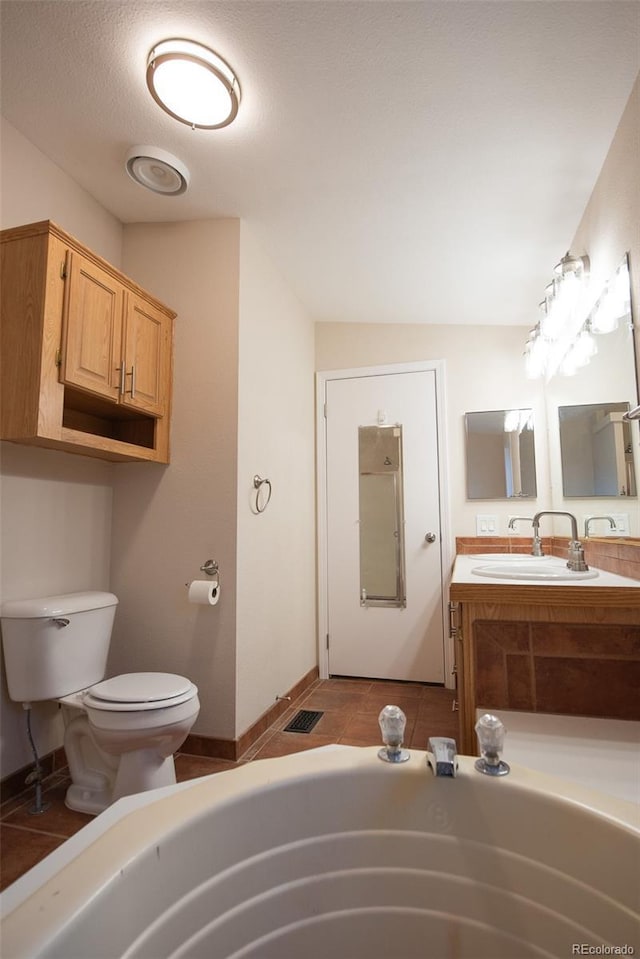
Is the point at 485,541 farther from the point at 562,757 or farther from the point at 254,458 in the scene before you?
the point at 562,757

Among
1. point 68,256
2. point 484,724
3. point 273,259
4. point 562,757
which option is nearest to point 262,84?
point 68,256

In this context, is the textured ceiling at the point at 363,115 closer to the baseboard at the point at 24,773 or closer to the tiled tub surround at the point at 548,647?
the tiled tub surround at the point at 548,647

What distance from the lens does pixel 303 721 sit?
2.51 metres

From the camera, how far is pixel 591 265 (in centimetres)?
201

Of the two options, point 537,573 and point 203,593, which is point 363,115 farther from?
point 203,593

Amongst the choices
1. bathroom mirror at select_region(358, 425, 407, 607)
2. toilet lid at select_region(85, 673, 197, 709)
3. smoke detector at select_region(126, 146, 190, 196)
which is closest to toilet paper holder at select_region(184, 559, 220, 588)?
toilet lid at select_region(85, 673, 197, 709)

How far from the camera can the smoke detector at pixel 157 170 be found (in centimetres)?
184

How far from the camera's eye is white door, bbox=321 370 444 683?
3.09 m

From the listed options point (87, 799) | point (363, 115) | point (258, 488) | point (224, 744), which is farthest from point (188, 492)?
point (363, 115)

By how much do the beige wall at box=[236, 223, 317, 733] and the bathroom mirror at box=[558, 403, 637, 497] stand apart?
148 centimetres

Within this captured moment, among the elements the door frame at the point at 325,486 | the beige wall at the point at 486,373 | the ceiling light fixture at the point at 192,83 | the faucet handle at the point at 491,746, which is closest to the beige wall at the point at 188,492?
the beige wall at the point at 486,373

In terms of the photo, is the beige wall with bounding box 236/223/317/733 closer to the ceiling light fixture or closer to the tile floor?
the tile floor

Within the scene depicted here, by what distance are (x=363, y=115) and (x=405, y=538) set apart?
2.24 m

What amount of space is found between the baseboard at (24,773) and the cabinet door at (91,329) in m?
1.43
